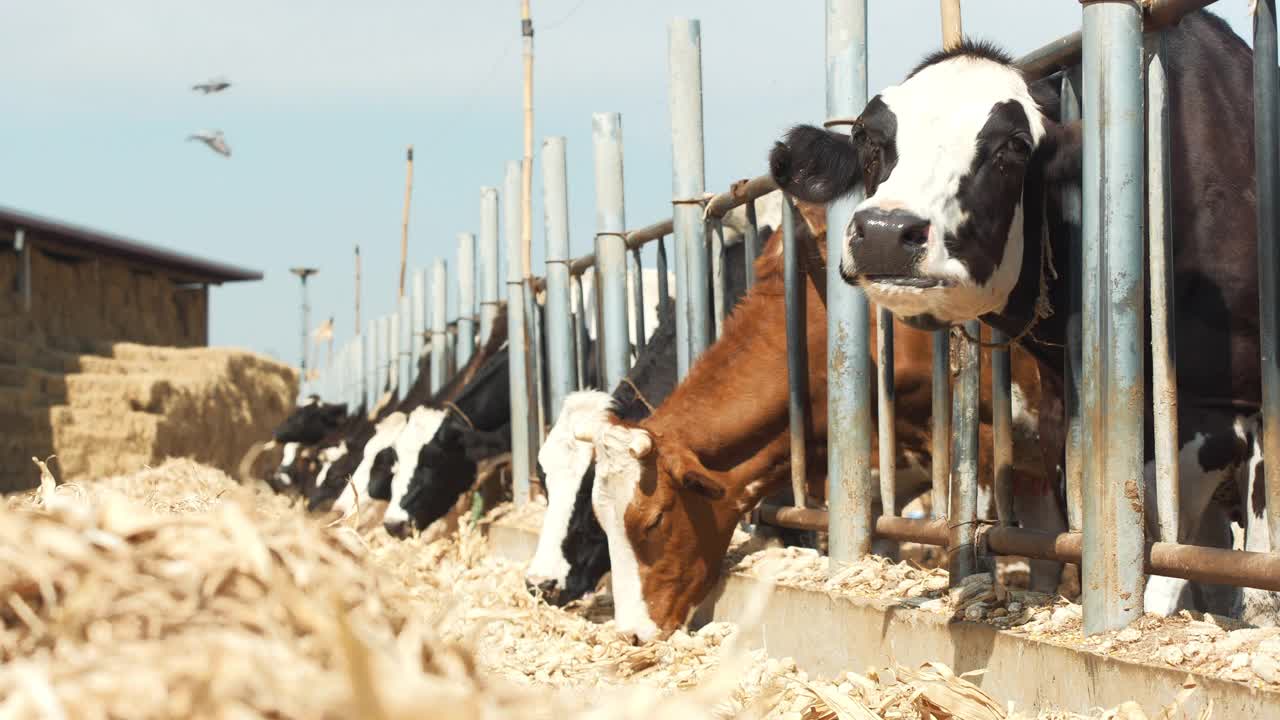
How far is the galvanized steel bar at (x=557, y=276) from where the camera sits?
840 centimetres

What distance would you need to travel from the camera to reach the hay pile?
16.6 meters

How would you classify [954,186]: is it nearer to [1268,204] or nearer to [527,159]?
[1268,204]

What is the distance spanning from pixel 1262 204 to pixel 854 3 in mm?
2078

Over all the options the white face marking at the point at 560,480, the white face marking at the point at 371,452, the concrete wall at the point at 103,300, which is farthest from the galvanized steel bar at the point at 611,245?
the concrete wall at the point at 103,300

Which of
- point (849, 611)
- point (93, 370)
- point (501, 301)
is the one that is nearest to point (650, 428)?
point (849, 611)

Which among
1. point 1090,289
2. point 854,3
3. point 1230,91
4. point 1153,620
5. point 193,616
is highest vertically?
point 854,3

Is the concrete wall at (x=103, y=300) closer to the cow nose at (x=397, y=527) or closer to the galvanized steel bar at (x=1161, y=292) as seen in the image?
the cow nose at (x=397, y=527)

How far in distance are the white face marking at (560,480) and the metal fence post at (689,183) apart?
0.53 metres

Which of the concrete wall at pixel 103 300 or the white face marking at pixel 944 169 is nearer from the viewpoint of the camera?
the white face marking at pixel 944 169

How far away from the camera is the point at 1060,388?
4.21 m

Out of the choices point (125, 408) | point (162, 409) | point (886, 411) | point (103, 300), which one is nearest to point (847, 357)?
point (886, 411)

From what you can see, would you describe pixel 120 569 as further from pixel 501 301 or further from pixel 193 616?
pixel 501 301

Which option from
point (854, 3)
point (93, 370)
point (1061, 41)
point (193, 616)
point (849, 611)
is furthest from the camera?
point (93, 370)

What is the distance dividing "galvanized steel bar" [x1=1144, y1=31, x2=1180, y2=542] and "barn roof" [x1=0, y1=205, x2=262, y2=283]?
2018cm
